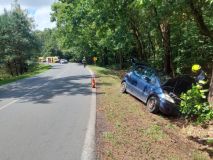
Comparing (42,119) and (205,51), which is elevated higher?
(205,51)

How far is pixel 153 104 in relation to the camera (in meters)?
11.7

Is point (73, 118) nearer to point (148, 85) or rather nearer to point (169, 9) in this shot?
point (148, 85)

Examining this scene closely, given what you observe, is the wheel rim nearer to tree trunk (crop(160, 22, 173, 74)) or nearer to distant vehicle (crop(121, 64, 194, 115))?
distant vehicle (crop(121, 64, 194, 115))

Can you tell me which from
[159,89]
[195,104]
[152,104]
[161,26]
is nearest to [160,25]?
[161,26]

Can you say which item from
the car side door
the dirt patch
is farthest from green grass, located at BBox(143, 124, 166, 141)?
the car side door

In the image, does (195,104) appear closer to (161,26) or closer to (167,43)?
(167,43)

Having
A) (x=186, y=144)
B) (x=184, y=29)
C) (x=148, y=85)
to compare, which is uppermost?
(x=184, y=29)

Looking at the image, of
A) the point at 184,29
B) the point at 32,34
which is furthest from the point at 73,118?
the point at 32,34

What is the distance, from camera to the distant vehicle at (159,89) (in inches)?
436

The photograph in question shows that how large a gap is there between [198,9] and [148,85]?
4413 millimetres

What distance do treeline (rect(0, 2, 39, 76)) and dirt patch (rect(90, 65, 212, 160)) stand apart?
1640 inches

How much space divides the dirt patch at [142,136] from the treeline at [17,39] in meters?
41.7

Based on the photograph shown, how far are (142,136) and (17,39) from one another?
46.3 m

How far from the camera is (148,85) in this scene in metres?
12.5
